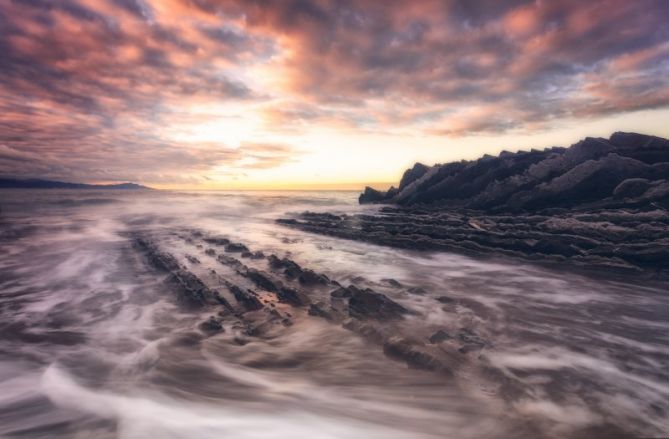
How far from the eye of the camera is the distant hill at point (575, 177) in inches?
719

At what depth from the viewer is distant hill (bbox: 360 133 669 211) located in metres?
18.3

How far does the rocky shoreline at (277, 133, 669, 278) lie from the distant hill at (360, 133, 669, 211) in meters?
0.05

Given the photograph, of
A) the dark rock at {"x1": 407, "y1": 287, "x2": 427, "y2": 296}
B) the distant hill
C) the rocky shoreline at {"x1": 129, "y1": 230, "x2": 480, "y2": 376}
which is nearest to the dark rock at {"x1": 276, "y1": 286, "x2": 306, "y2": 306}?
the rocky shoreline at {"x1": 129, "y1": 230, "x2": 480, "y2": 376}

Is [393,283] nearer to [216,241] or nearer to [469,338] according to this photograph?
[469,338]

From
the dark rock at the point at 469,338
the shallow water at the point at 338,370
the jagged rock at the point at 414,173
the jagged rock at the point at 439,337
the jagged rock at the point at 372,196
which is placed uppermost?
the jagged rock at the point at 414,173

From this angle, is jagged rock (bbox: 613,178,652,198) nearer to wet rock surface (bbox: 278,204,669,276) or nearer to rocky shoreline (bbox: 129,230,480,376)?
wet rock surface (bbox: 278,204,669,276)

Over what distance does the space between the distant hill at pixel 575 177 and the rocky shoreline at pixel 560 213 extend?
0.05 m

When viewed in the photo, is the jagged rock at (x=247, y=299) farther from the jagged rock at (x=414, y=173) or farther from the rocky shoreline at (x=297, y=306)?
the jagged rock at (x=414, y=173)

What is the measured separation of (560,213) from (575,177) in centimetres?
400

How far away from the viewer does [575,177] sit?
21.4 m

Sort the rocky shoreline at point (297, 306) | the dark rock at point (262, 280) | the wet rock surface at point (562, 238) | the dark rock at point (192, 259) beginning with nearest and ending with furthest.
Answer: the rocky shoreline at point (297, 306)
the dark rock at point (262, 280)
the wet rock surface at point (562, 238)
the dark rock at point (192, 259)

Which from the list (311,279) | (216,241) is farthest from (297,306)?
(216,241)

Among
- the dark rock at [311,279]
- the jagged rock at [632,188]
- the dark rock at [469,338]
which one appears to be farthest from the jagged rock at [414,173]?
the dark rock at [469,338]

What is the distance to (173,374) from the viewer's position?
532 cm
